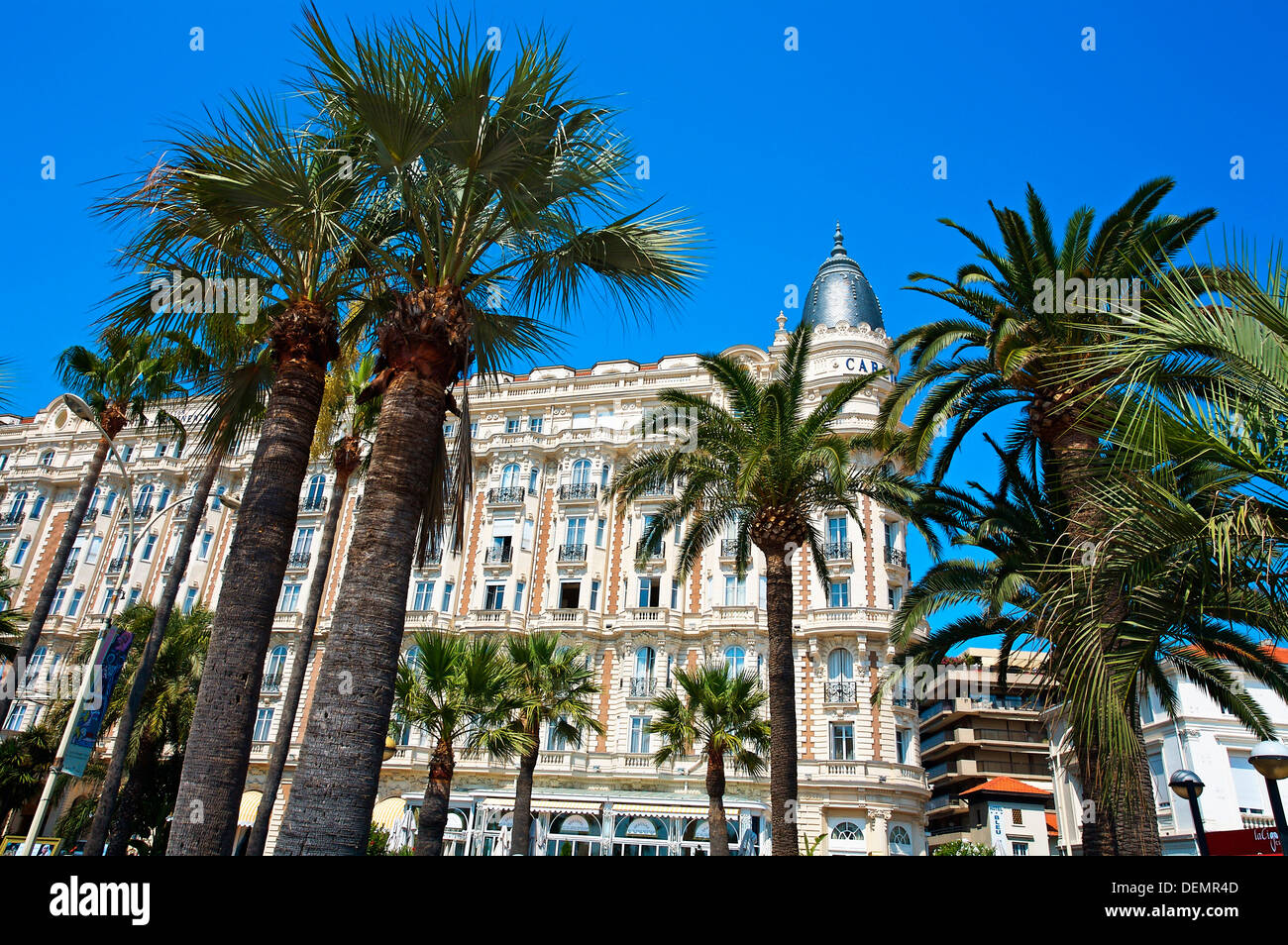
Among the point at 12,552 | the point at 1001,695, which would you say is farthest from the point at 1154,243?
the point at 12,552

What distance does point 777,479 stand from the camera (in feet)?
63.4

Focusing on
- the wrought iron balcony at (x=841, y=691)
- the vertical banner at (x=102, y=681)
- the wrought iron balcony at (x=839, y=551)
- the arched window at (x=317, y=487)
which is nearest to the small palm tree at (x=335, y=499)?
the vertical banner at (x=102, y=681)

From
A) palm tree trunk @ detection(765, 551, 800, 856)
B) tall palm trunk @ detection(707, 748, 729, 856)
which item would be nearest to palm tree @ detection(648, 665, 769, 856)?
tall palm trunk @ detection(707, 748, 729, 856)

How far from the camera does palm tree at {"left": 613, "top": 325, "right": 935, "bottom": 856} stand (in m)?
18.0

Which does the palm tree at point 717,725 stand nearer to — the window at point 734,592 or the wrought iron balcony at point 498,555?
the window at point 734,592

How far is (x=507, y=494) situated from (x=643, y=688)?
43.8ft

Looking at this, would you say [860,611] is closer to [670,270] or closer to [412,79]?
[670,270]

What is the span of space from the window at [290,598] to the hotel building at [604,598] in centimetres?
19

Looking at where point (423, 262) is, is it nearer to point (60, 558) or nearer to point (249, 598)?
point (249, 598)

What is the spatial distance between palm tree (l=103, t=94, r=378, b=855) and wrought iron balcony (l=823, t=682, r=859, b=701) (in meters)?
31.2

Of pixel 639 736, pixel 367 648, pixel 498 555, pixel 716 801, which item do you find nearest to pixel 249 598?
pixel 367 648

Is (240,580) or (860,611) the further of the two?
(860,611)

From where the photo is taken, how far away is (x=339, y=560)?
4925cm

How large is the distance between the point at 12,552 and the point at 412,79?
6159cm
